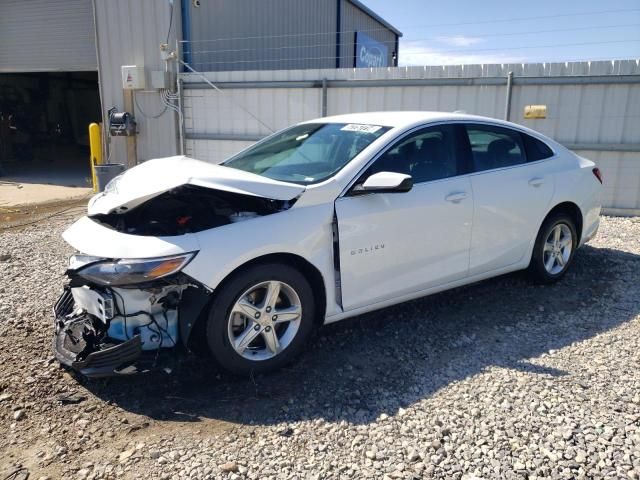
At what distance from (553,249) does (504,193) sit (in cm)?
104

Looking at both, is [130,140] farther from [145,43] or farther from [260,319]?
[260,319]

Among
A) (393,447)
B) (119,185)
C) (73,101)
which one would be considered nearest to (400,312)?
(393,447)

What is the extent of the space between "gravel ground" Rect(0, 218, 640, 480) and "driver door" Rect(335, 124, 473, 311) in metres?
0.46

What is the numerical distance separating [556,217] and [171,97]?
8.61 meters

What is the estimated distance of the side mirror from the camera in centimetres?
355

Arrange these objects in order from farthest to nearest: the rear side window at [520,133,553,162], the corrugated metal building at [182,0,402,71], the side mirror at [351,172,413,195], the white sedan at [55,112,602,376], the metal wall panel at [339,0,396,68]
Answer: the metal wall panel at [339,0,396,68] < the corrugated metal building at [182,0,402,71] < the rear side window at [520,133,553,162] < the side mirror at [351,172,413,195] < the white sedan at [55,112,602,376]

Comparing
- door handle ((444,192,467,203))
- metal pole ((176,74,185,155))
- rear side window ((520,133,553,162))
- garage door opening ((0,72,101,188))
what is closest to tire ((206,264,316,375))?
door handle ((444,192,467,203))

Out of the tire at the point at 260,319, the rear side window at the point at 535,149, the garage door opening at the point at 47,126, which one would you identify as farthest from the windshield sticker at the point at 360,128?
the garage door opening at the point at 47,126

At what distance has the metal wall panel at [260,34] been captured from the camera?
469 inches

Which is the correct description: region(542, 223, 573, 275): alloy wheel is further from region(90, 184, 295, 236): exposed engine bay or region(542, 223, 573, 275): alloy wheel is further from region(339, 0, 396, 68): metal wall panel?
region(339, 0, 396, 68): metal wall panel

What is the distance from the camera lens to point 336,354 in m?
3.86

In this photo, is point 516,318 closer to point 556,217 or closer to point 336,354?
point 556,217

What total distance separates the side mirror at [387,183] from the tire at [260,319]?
0.74m

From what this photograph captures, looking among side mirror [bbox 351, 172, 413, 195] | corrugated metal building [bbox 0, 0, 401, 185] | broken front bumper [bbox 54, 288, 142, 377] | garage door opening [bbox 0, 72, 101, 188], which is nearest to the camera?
broken front bumper [bbox 54, 288, 142, 377]
